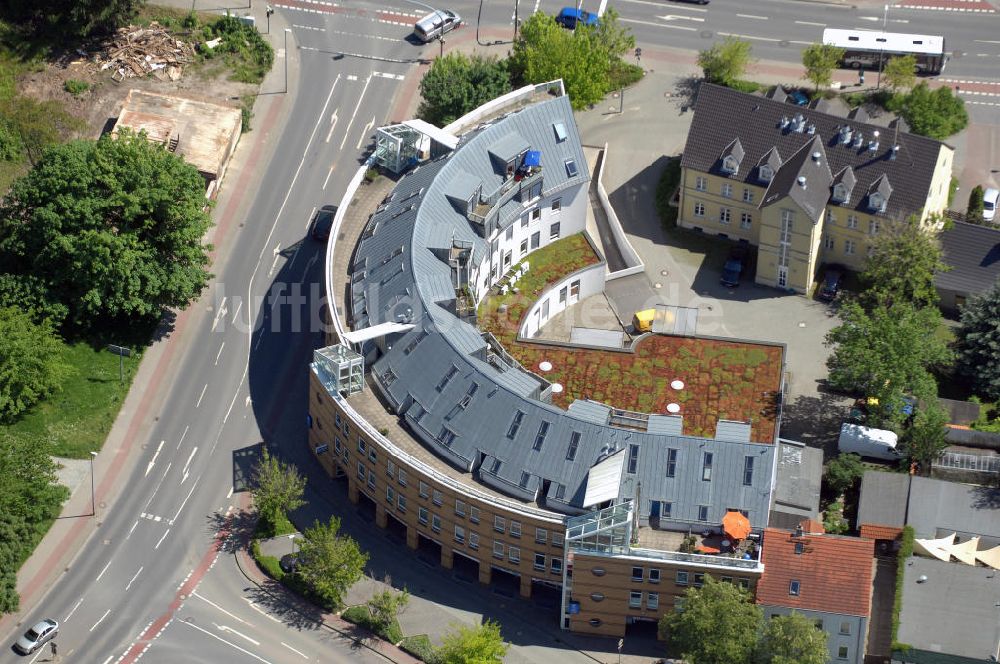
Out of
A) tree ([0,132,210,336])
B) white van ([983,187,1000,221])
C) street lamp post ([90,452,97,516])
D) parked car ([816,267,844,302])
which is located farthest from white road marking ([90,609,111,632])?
white van ([983,187,1000,221])

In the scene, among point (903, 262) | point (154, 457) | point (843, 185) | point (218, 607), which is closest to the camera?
point (218, 607)

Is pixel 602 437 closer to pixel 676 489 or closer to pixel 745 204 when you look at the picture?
pixel 676 489

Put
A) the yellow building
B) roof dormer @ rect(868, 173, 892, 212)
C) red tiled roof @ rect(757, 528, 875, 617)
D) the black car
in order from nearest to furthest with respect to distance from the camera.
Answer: red tiled roof @ rect(757, 528, 875, 617)
roof dormer @ rect(868, 173, 892, 212)
the yellow building
the black car

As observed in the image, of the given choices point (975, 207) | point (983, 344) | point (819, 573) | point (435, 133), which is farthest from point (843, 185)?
point (819, 573)

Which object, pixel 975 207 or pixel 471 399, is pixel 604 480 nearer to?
pixel 471 399

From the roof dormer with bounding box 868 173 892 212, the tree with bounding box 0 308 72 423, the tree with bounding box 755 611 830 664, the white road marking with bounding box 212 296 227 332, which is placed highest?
the roof dormer with bounding box 868 173 892 212

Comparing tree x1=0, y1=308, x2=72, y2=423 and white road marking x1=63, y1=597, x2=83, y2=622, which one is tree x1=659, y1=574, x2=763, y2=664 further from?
tree x1=0, y1=308, x2=72, y2=423

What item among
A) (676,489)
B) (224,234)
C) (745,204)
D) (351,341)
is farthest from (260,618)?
(745,204)
